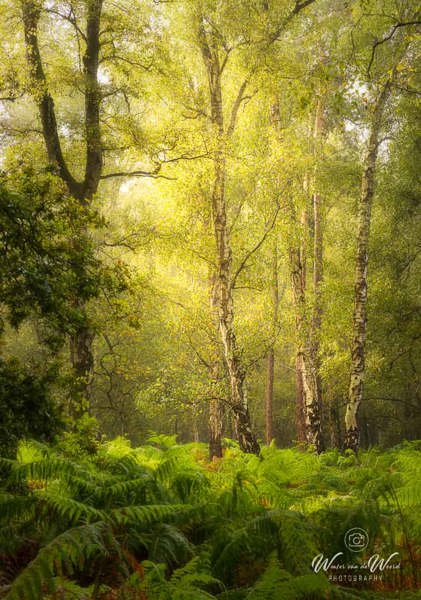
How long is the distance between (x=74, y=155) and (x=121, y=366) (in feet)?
16.8

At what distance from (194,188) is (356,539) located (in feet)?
35.0

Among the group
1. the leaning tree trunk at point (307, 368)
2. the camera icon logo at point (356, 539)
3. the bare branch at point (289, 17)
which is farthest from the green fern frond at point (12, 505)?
the bare branch at point (289, 17)

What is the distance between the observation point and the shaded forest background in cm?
523

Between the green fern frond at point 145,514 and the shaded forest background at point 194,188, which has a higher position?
the shaded forest background at point 194,188

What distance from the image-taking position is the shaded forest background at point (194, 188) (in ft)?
17.2

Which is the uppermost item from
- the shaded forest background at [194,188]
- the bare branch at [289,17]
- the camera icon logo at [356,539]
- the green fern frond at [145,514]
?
the bare branch at [289,17]

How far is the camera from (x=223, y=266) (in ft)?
40.7

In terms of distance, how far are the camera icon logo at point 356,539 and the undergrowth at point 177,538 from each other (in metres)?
0.05

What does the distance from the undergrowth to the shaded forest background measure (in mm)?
748

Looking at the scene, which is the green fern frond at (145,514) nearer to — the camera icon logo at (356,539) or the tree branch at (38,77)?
the camera icon logo at (356,539)

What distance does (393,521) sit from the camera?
480 centimetres

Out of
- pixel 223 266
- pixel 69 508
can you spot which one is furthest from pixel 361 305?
pixel 69 508

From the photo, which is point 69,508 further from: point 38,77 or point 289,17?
point 289,17

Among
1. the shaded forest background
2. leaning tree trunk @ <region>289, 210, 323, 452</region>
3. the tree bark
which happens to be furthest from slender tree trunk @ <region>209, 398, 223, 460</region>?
the tree bark
